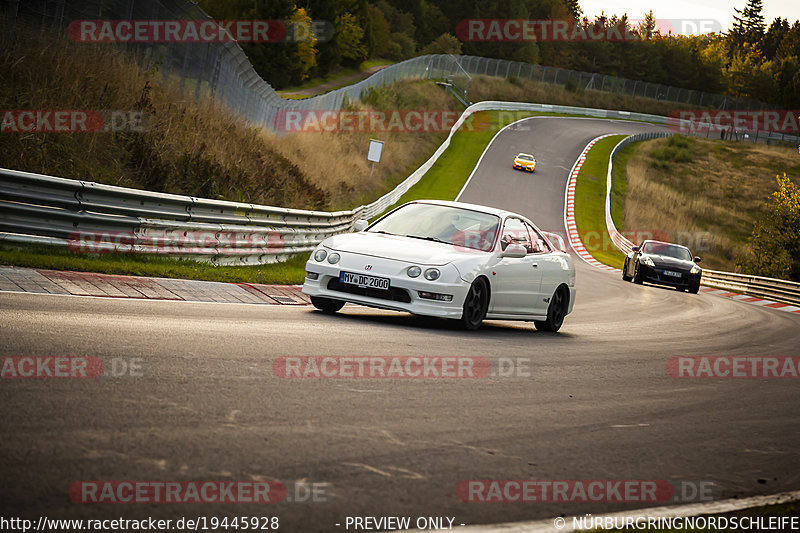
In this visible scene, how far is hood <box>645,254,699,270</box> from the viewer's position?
87.4ft

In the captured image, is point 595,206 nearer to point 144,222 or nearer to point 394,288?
point 144,222

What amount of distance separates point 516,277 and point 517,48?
115349mm

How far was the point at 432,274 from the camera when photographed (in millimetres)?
10297

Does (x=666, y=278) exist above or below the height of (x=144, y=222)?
below

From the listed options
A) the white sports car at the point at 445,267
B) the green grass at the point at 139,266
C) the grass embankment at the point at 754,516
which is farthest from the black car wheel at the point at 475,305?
the grass embankment at the point at 754,516

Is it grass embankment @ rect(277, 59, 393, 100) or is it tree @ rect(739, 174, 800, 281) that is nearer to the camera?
tree @ rect(739, 174, 800, 281)

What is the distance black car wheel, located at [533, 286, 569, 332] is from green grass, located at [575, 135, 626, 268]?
81.9ft

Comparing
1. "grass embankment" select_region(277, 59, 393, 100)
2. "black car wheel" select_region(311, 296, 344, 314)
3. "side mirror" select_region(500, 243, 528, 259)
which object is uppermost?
"grass embankment" select_region(277, 59, 393, 100)

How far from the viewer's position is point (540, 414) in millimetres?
6578

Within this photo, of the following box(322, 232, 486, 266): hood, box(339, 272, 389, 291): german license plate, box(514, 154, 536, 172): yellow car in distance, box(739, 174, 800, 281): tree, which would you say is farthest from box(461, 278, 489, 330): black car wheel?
box(514, 154, 536, 172): yellow car in distance

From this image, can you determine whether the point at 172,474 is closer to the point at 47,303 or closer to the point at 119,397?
the point at 119,397

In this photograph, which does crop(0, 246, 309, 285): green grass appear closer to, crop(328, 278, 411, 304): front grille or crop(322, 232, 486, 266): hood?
crop(322, 232, 486, 266): hood

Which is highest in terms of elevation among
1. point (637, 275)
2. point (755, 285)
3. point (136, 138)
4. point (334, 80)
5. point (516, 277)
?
point (334, 80)

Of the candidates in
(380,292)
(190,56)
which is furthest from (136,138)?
(380,292)
